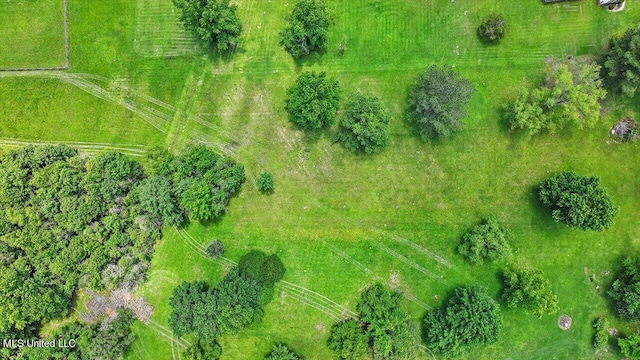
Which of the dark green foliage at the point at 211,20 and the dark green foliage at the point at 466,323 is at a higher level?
the dark green foliage at the point at 211,20

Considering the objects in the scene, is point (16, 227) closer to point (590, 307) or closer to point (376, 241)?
point (376, 241)

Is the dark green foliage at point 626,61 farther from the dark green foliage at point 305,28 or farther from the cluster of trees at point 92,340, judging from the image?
the cluster of trees at point 92,340

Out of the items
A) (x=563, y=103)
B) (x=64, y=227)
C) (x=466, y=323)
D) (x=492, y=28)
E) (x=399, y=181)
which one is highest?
(x=492, y=28)

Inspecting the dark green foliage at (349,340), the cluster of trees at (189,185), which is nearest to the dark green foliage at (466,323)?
the dark green foliage at (349,340)

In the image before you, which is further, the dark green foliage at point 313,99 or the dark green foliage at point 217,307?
the dark green foliage at point 313,99

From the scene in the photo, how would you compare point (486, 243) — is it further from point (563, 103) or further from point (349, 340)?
point (349, 340)

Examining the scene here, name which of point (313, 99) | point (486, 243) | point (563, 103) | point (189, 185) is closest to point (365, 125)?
point (313, 99)

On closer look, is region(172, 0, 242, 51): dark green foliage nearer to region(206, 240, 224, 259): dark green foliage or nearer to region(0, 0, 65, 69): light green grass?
region(0, 0, 65, 69): light green grass
